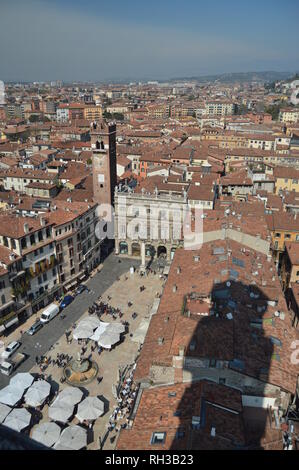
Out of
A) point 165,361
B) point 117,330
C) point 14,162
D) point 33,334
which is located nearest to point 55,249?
point 33,334

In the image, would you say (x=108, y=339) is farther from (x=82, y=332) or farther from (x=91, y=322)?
(x=91, y=322)

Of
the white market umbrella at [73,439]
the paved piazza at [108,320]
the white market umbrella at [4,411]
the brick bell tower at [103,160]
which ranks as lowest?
the paved piazza at [108,320]

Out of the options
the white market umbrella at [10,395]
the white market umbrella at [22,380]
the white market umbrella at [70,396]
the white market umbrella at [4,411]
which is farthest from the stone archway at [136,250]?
the white market umbrella at [4,411]

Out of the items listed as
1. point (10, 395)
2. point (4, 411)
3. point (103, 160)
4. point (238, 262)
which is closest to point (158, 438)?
point (4, 411)

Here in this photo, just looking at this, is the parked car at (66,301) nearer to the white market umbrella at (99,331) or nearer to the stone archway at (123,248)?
the white market umbrella at (99,331)

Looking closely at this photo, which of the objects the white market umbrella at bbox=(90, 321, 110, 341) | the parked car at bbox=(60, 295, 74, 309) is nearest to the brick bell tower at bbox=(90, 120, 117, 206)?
the parked car at bbox=(60, 295, 74, 309)

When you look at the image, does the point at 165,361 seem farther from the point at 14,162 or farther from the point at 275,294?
the point at 14,162
